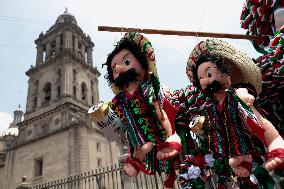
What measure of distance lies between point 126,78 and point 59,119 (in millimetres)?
24889

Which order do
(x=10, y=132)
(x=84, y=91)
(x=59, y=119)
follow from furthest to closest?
(x=10, y=132)
(x=84, y=91)
(x=59, y=119)

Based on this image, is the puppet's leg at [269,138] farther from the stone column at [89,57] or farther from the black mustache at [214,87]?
the stone column at [89,57]

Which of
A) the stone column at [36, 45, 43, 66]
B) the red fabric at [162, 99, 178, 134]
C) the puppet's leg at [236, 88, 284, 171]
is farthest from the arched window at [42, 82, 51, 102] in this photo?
the puppet's leg at [236, 88, 284, 171]

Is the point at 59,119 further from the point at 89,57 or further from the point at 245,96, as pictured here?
the point at 245,96

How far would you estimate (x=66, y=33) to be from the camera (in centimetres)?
3125

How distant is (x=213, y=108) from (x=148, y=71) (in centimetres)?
64

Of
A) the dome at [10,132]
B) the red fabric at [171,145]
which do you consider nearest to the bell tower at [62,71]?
the red fabric at [171,145]

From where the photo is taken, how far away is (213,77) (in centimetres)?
242

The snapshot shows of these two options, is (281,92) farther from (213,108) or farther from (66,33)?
(66,33)

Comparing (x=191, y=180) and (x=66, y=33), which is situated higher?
(x=66, y=33)

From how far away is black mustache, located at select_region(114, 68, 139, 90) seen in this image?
2412 mm

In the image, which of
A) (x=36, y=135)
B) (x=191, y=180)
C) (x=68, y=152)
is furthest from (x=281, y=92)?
(x=36, y=135)

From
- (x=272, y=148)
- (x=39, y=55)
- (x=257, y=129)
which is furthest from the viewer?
(x=39, y=55)

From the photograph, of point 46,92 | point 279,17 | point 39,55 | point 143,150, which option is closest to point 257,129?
point 143,150
